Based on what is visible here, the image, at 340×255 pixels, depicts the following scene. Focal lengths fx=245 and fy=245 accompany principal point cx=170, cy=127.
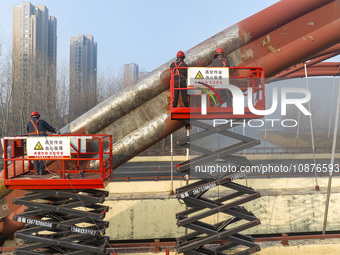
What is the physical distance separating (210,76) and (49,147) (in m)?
4.30

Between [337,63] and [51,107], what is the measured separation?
3232 centimetres

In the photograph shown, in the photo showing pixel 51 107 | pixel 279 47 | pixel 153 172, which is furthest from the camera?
pixel 51 107

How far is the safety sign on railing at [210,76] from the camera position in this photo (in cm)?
614

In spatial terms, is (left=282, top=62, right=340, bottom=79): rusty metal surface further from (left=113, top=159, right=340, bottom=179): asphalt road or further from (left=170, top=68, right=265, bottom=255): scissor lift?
(left=170, top=68, right=265, bottom=255): scissor lift

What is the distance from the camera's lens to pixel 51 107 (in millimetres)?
33250

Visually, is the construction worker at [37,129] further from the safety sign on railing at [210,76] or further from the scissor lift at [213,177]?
the safety sign on railing at [210,76]

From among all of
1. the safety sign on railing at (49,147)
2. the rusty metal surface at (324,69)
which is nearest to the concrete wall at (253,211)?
the safety sign on railing at (49,147)

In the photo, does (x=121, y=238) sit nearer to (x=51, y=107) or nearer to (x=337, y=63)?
(x=337, y=63)

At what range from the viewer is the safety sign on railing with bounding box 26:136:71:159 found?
583cm

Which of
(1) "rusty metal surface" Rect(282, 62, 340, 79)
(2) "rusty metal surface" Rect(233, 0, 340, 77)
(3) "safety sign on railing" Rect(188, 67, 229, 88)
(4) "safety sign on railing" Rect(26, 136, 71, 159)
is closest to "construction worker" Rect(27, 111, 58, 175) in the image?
(4) "safety sign on railing" Rect(26, 136, 71, 159)

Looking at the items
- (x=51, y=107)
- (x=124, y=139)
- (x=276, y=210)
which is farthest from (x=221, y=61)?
(x=51, y=107)

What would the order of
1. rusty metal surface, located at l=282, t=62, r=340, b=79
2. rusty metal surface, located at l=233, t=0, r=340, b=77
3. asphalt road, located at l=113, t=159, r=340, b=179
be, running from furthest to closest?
asphalt road, located at l=113, t=159, r=340, b=179
rusty metal surface, located at l=282, t=62, r=340, b=79
rusty metal surface, located at l=233, t=0, r=340, b=77

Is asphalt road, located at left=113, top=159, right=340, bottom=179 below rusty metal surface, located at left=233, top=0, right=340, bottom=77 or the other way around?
below

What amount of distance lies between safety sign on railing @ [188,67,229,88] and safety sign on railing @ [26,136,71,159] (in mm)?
3382
